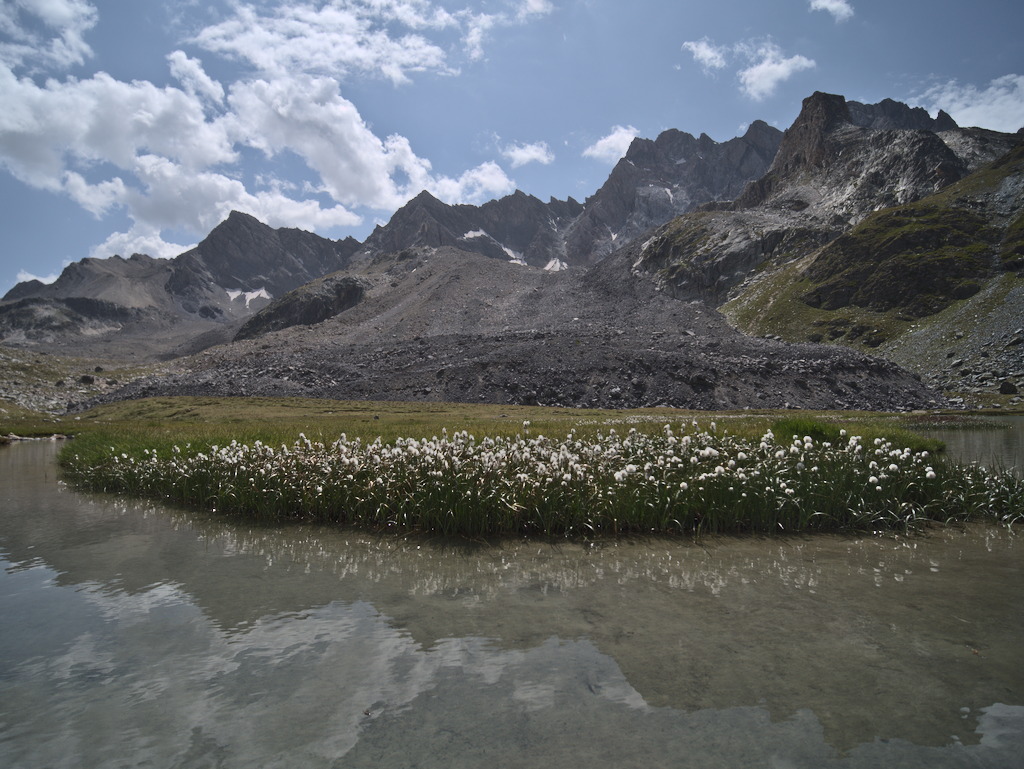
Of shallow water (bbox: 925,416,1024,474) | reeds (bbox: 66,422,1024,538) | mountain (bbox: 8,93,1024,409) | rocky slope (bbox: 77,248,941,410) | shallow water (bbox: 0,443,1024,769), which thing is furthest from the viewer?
mountain (bbox: 8,93,1024,409)

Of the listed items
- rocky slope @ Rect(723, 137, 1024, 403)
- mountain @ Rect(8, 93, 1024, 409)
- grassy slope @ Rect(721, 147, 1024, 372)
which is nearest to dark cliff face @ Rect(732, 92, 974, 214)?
mountain @ Rect(8, 93, 1024, 409)

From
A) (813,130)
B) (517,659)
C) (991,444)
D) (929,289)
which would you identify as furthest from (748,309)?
(517,659)

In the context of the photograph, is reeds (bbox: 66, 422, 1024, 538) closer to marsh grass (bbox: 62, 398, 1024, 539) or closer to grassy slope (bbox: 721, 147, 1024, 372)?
marsh grass (bbox: 62, 398, 1024, 539)

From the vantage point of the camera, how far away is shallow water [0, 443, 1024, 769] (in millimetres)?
4598

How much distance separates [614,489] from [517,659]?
21.4 feet

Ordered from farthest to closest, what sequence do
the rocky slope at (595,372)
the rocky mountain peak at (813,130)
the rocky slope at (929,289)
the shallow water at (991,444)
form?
the rocky mountain peak at (813,130) → the rocky slope at (929,289) → the rocky slope at (595,372) → the shallow water at (991,444)

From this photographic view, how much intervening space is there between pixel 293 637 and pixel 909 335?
96864 millimetres

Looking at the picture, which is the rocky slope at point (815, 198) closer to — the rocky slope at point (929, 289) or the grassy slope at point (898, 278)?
the rocky slope at point (929, 289)

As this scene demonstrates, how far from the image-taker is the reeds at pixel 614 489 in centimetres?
1195

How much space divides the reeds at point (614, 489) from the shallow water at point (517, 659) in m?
1.51

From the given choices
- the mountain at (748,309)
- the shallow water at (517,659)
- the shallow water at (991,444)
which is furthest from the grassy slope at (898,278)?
the shallow water at (517,659)

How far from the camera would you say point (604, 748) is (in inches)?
179

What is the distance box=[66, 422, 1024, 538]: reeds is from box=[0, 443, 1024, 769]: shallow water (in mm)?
1507

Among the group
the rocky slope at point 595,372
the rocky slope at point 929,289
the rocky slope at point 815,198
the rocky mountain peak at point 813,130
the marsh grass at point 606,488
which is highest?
the rocky mountain peak at point 813,130
